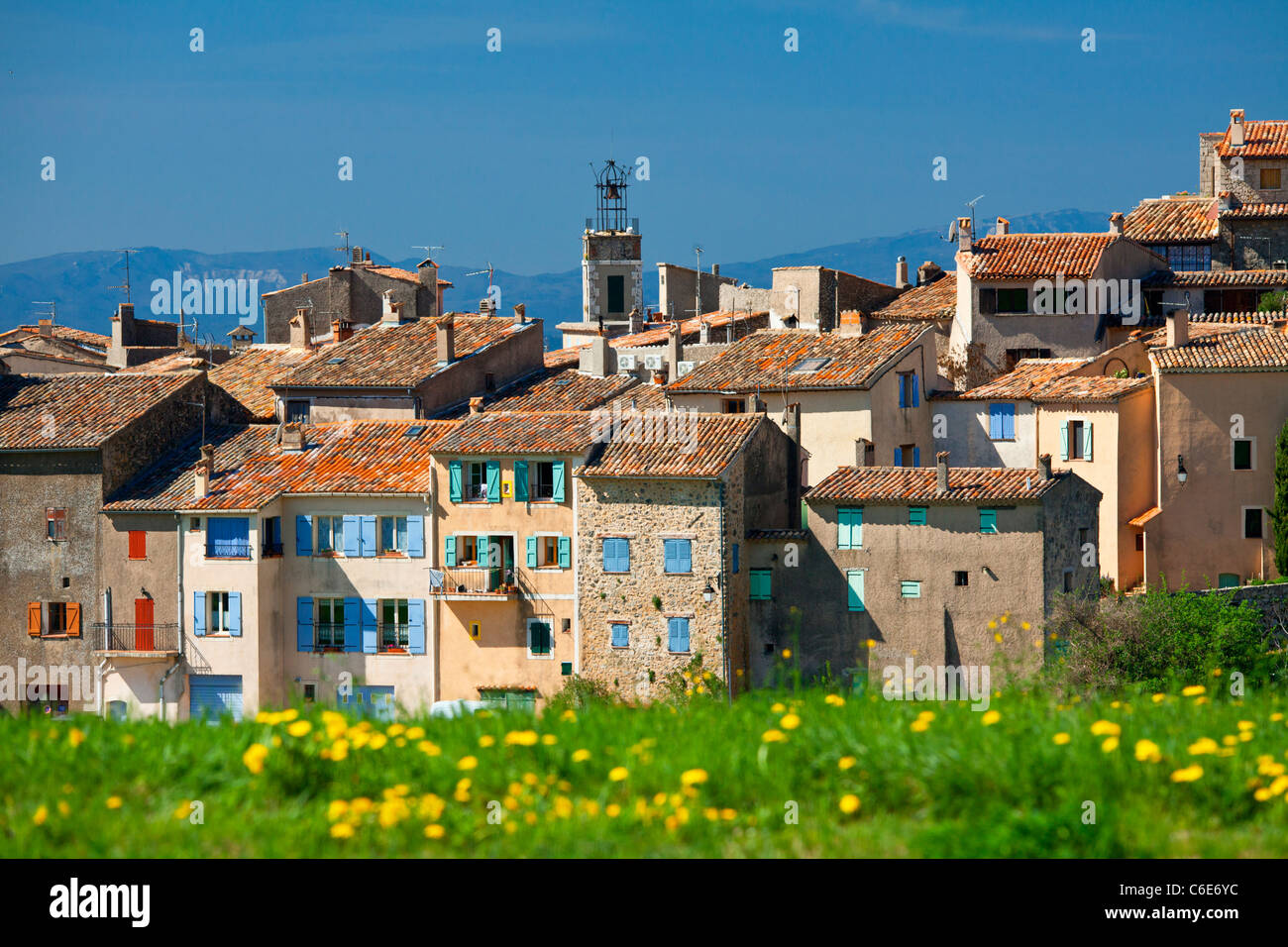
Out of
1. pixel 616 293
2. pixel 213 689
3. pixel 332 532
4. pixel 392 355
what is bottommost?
pixel 213 689

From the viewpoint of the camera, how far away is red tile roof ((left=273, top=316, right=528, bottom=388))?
2128 inches

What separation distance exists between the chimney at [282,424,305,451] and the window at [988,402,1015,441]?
19878mm

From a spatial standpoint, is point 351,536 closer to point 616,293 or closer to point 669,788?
point 669,788

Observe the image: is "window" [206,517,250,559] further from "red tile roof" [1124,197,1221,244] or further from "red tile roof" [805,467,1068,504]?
"red tile roof" [1124,197,1221,244]

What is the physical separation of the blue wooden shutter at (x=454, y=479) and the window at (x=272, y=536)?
487 cm

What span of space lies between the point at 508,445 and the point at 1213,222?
33.0 m

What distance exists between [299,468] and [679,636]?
12.4 meters

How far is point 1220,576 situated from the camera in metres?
48.0

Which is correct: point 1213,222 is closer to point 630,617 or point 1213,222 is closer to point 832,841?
point 630,617

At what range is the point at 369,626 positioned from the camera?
4575 centimetres

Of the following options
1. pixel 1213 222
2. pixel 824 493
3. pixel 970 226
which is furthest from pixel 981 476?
pixel 1213 222

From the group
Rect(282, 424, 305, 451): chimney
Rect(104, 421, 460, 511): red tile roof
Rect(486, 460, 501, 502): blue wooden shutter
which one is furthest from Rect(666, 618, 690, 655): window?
Rect(282, 424, 305, 451): chimney

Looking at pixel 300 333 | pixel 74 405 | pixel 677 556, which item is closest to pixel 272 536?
pixel 74 405
